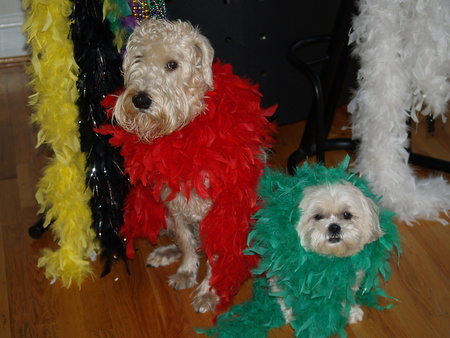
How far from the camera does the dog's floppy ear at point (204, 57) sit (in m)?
1.95

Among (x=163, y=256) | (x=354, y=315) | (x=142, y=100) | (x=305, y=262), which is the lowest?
(x=163, y=256)

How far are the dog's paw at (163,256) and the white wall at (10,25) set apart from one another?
1901mm

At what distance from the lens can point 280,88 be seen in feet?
9.51

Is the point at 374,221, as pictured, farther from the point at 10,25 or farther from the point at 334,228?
the point at 10,25

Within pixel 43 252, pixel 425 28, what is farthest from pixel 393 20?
pixel 43 252

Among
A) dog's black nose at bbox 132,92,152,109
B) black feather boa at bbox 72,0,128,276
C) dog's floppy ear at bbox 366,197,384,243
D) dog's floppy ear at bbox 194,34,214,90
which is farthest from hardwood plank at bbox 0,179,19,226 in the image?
dog's floppy ear at bbox 366,197,384,243

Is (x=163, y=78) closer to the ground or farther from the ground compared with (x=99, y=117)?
farther from the ground

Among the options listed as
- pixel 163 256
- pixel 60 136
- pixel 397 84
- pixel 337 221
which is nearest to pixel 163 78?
pixel 60 136

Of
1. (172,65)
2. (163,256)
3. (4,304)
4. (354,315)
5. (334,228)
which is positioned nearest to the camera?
(334,228)

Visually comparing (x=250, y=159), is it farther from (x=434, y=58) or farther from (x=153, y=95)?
(x=434, y=58)

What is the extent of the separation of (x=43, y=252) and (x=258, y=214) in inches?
36.3

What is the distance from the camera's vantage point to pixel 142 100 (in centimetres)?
187

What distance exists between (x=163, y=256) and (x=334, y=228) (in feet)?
2.65

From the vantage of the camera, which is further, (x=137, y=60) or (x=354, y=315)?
(x=354, y=315)
